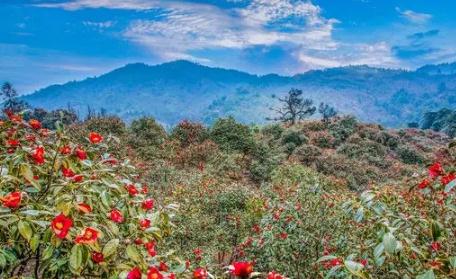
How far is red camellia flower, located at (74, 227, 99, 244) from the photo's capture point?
325 cm

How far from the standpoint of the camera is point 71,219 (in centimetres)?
351

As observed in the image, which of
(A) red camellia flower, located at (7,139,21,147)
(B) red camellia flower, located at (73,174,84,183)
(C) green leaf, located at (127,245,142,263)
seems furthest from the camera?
(A) red camellia flower, located at (7,139,21,147)

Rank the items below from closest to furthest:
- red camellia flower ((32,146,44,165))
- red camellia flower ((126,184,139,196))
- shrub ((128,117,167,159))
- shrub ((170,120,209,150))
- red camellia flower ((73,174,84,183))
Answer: red camellia flower ((73,174,84,183)) → red camellia flower ((32,146,44,165)) → red camellia flower ((126,184,139,196)) → shrub ((128,117,167,159)) → shrub ((170,120,209,150))

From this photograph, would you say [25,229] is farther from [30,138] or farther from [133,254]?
[30,138]

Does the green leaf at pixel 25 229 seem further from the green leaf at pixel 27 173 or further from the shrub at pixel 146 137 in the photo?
the shrub at pixel 146 137

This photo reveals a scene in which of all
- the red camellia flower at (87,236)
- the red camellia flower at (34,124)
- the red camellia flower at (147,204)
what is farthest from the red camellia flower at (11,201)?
the red camellia flower at (34,124)

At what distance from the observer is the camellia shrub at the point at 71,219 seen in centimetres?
337

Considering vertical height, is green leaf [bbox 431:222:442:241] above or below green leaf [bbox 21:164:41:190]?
below

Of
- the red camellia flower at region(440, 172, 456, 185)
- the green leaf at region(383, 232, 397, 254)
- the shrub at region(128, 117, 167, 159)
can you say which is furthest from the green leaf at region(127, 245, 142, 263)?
the shrub at region(128, 117, 167, 159)

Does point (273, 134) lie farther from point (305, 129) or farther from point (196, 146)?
point (196, 146)

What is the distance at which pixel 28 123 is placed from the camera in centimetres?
551

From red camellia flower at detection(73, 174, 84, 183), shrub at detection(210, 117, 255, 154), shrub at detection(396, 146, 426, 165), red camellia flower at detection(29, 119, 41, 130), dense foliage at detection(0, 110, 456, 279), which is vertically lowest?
shrub at detection(396, 146, 426, 165)

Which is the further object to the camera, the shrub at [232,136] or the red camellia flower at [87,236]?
the shrub at [232,136]

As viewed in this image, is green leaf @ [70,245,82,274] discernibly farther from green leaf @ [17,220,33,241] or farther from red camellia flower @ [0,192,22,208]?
red camellia flower @ [0,192,22,208]
